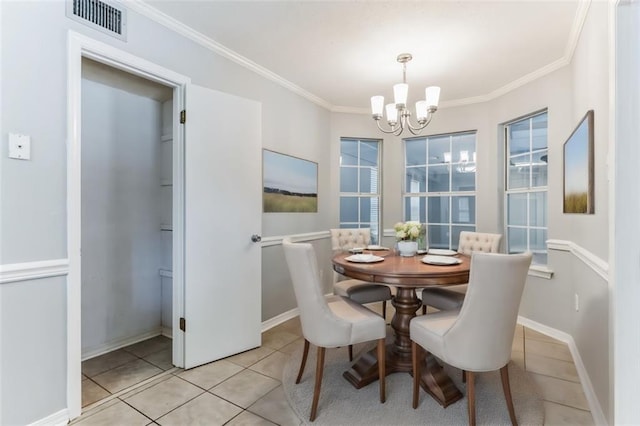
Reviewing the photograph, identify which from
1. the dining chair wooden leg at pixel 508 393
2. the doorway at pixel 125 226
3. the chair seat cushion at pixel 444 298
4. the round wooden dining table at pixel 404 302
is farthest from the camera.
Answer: the doorway at pixel 125 226

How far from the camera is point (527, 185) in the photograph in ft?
11.0

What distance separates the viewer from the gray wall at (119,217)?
2.51 m

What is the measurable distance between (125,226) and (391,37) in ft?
8.96

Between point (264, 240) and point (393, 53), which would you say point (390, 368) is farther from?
point (393, 53)

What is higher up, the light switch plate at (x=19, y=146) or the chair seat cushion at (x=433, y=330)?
the light switch plate at (x=19, y=146)

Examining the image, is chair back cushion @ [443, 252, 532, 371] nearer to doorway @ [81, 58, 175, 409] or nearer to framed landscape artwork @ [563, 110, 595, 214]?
framed landscape artwork @ [563, 110, 595, 214]

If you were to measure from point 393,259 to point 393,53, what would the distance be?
1.77 meters

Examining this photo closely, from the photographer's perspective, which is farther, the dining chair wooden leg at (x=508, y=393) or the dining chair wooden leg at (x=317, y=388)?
the dining chair wooden leg at (x=317, y=388)

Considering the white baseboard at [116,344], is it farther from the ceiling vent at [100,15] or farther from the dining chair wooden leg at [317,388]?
the ceiling vent at [100,15]

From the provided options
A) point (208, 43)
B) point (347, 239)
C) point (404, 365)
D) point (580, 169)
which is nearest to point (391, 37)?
point (208, 43)

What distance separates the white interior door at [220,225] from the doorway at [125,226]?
0.48 meters

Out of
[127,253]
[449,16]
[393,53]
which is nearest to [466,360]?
[449,16]

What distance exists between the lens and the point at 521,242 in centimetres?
341

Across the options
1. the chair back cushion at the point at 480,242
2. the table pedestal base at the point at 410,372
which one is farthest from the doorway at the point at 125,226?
the chair back cushion at the point at 480,242
